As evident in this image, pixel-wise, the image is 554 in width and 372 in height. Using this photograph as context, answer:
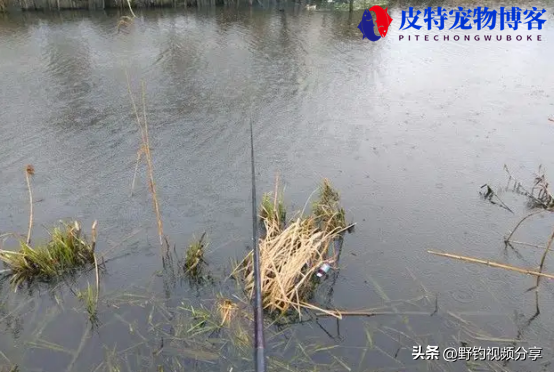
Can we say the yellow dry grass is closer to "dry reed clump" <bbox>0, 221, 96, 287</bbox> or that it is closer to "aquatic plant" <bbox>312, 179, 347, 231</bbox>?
"aquatic plant" <bbox>312, 179, 347, 231</bbox>

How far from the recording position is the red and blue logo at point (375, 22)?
1018 centimetres

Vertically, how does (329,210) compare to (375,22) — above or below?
below

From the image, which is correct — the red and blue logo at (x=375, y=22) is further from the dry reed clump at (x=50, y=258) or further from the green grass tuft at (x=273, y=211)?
the dry reed clump at (x=50, y=258)

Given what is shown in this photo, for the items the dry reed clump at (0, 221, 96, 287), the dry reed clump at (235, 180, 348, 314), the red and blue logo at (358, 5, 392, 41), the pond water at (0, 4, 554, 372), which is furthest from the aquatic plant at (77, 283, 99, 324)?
the red and blue logo at (358, 5, 392, 41)

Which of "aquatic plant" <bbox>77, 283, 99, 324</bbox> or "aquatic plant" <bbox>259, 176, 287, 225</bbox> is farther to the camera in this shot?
"aquatic plant" <bbox>259, 176, 287, 225</bbox>

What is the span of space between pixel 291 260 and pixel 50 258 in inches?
71.5

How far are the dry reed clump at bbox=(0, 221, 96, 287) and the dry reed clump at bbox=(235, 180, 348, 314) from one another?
4.10ft

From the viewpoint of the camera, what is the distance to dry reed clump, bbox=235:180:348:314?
10.8 feet

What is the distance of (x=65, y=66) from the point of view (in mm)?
8055

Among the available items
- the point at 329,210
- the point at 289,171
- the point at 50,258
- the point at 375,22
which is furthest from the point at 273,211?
the point at 375,22

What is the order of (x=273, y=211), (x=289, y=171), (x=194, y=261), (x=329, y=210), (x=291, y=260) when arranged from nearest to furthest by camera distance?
(x=291, y=260) → (x=194, y=261) → (x=273, y=211) → (x=329, y=210) → (x=289, y=171)

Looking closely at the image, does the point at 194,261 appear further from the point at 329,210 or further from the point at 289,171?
the point at 289,171

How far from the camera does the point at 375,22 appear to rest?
11188 millimetres

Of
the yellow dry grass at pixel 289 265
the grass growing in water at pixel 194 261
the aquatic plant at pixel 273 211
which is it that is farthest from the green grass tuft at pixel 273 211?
the grass growing in water at pixel 194 261
